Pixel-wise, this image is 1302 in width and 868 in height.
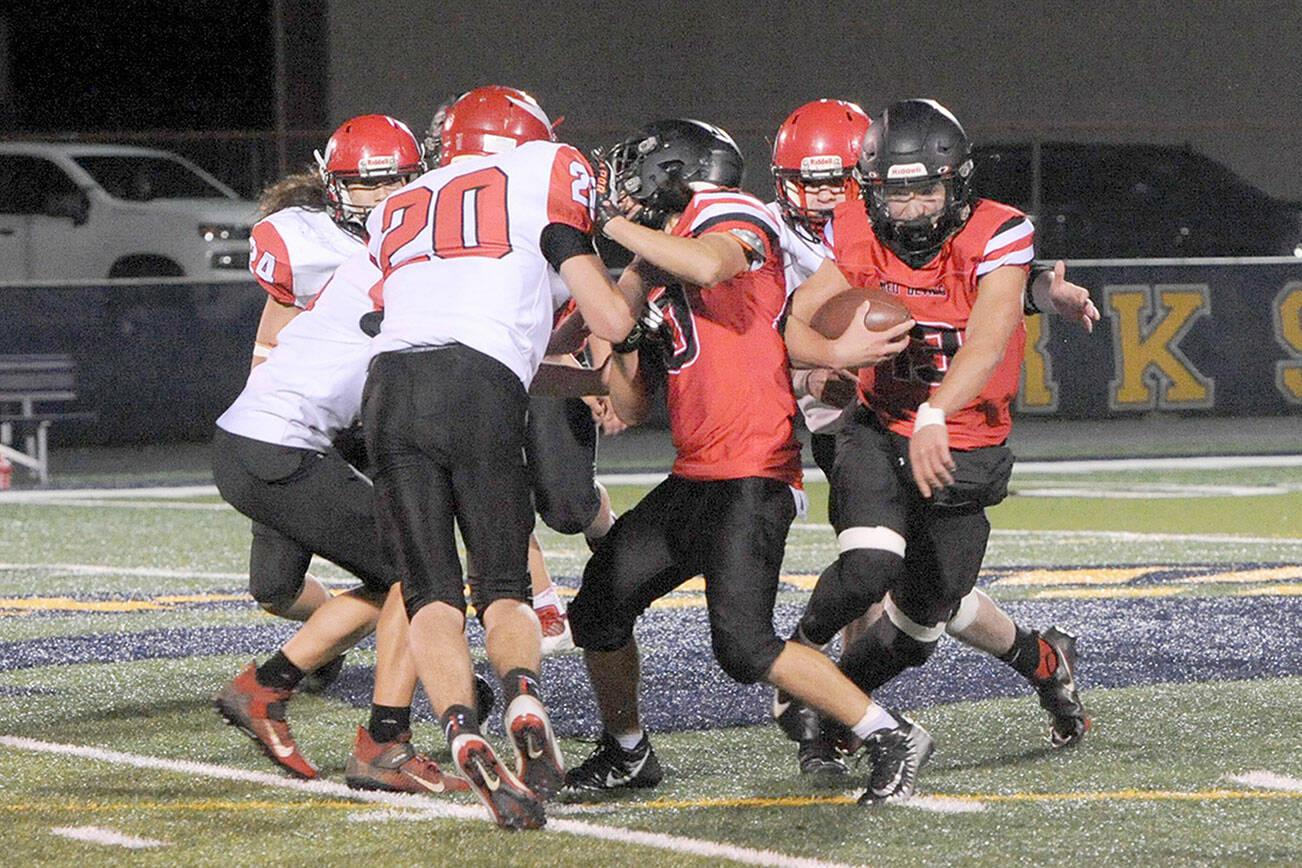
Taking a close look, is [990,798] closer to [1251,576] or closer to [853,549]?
[853,549]

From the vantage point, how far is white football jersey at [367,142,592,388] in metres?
4.73

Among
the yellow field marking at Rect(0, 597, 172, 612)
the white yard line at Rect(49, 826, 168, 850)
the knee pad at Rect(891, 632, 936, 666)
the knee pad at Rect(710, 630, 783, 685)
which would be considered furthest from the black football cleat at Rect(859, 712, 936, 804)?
the yellow field marking at Rect(0, 597, 172, 612)

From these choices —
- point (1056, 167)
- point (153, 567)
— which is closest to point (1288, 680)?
point (153, 567)

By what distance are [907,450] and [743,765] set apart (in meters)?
0.88

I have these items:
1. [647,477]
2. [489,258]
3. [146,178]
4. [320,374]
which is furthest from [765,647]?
[146,178]

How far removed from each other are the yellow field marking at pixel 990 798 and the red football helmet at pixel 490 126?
4.89 ft

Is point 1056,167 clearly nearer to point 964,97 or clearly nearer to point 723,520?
point 964,97

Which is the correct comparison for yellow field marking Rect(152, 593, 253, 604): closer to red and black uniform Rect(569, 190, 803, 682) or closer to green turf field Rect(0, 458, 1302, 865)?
green turf field Rect(0, 458, 1302, 865)

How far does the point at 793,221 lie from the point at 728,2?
624 inches

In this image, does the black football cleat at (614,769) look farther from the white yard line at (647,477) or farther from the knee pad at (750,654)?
the white yard line at (647,477)

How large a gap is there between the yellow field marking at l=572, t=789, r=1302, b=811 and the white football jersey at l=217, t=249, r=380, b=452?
119 cm

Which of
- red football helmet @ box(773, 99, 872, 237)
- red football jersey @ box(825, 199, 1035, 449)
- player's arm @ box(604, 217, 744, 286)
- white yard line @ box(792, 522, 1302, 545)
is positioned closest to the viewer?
player's arm @ box(604, 217, 744, 286)

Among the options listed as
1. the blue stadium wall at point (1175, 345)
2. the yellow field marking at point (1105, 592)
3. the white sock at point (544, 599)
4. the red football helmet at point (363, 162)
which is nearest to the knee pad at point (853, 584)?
the red football helmet at point (363, 162)

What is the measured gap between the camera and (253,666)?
5387mm
